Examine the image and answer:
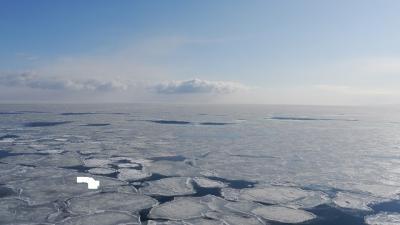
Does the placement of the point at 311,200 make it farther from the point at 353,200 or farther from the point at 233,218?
the point at 233,218

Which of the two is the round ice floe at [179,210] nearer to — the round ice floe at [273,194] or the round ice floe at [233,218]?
the round ice floe at [233,218]

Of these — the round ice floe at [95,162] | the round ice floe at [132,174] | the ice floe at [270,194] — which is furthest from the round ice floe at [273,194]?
the round ice floe at [95,162]

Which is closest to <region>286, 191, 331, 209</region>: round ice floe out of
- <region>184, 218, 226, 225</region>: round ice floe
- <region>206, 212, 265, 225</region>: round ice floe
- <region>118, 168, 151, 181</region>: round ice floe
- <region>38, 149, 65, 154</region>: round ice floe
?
<region>206, 212, 265, 225</region>: round ice floe

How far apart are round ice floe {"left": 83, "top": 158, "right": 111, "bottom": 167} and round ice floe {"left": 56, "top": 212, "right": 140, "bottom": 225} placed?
5.93 m

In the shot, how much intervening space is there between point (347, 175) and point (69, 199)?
354 inches

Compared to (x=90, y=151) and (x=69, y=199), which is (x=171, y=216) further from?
(x=90, y=151)

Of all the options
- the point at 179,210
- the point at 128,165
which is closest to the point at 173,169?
the point at 128,165

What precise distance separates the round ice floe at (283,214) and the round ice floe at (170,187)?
2298mm

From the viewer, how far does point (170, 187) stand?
432 inches

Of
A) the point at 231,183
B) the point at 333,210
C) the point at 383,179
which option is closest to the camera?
the point at 333,210

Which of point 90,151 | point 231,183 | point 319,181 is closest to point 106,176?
point 231,183

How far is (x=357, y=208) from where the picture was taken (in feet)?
30.5

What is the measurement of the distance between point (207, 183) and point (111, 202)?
3.25 metres

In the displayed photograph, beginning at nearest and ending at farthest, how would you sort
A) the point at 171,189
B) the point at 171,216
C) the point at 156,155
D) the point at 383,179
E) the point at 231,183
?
the point at 171,216 → the point at 171,189 → the point at 231,183 → the point at 383,179 → the point at 156,155
